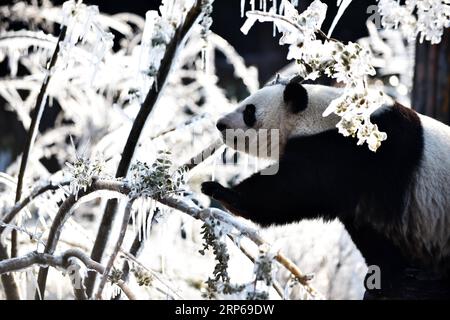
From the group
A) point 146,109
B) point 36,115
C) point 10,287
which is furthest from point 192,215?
point 10,287

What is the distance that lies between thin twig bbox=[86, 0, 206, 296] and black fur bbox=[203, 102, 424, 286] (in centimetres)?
29

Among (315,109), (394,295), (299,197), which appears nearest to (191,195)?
(299,197)

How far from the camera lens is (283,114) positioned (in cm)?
257

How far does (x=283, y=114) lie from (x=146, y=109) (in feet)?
1.88

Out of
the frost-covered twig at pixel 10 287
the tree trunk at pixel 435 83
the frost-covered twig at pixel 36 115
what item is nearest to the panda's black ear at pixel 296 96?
the frost-covered twig at pixel 36 115

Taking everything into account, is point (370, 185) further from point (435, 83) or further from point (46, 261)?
point (435, 83)

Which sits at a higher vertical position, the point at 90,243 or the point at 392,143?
the point at 392,143

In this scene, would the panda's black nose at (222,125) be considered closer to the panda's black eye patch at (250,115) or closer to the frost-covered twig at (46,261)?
the panda's black eye patch at (250,115)

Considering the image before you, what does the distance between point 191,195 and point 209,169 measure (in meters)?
2.11

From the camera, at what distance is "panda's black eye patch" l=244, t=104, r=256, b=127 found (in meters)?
2.62

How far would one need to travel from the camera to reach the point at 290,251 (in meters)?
4.05

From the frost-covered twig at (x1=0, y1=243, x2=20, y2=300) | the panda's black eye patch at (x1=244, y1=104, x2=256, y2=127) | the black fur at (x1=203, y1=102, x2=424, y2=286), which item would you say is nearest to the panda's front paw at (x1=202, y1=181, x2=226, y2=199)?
the black fur at (x1=203, y1=102, x2=424, y2=286)

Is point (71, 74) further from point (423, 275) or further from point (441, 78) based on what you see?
point (441, 78)

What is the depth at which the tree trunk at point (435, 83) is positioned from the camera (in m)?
5.06
